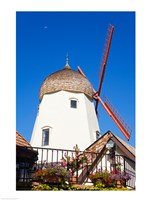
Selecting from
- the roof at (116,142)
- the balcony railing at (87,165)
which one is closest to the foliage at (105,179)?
the balcony railing at (87,165)

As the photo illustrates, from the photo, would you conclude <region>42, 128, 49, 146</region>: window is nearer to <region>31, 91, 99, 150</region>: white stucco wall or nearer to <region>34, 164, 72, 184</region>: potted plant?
<region>31, 91, 99, 150</region>: white stucco wall

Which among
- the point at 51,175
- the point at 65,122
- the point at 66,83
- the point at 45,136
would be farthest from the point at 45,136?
the point at 51,175

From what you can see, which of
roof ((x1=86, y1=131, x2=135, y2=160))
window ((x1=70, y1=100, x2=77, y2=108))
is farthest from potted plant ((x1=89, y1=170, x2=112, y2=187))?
window ((x1=70, y1=100, x2=77, y2=108))

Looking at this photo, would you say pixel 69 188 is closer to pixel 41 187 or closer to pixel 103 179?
pixel 41 187

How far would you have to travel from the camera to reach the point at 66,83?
10.6 m

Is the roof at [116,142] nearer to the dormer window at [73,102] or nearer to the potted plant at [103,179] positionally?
the potted plant at [103,179]

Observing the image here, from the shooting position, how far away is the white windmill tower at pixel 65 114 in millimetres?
9641

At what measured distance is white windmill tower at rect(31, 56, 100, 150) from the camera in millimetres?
9641

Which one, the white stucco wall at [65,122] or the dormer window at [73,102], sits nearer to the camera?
the white stucco wall at [65,122]

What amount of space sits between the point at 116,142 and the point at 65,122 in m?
3.01

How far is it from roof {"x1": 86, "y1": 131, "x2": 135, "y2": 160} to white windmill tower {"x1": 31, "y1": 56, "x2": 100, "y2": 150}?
1.82 m
